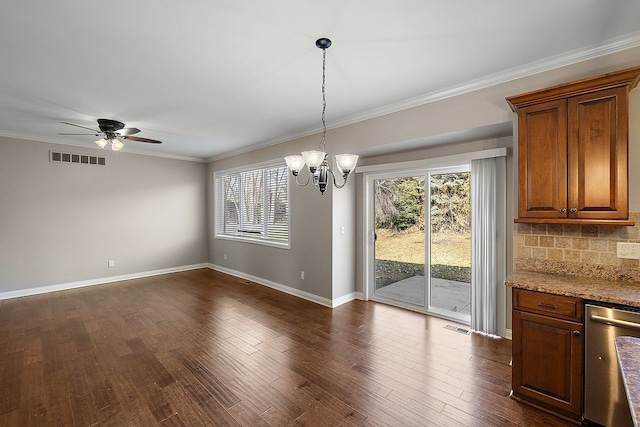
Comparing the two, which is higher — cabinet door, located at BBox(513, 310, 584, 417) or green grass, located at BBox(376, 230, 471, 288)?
green grass, located at BBox(376, 230, 471, 288)

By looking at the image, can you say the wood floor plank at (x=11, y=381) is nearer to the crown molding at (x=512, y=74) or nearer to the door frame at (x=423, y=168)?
the door frame at (x=423, y=168)

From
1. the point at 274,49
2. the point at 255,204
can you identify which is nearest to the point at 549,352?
the point at 274,49

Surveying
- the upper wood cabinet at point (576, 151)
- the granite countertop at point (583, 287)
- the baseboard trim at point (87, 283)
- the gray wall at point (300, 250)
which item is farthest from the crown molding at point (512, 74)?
the baseboard trim at point (87, 283)

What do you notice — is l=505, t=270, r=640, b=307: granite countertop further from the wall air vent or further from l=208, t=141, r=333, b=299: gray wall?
the wall air vent

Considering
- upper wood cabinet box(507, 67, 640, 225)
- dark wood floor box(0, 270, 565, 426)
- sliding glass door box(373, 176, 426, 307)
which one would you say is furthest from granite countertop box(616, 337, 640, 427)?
sliding glass door box(373, 176, 426, 307)

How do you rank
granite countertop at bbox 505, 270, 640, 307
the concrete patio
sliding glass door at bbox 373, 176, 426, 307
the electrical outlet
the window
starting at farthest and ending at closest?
the window
sliding glass door at bbox 373, 176, 426, 307
the concrete patio
the electrical outlet
granite countertop at bbox 505, 270, 640, 307

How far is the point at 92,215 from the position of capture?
566 centimetres

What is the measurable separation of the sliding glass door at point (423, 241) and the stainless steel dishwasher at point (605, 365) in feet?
5.80

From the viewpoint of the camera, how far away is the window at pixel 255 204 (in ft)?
17.9

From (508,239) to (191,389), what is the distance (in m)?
3.57

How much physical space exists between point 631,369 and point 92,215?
24.1 ft

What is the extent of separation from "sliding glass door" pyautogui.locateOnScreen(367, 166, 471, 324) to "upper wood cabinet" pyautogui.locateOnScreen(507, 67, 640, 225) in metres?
1.23

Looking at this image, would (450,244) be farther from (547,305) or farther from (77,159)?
(77,159)

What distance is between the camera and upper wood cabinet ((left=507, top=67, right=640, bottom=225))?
6.75ft
